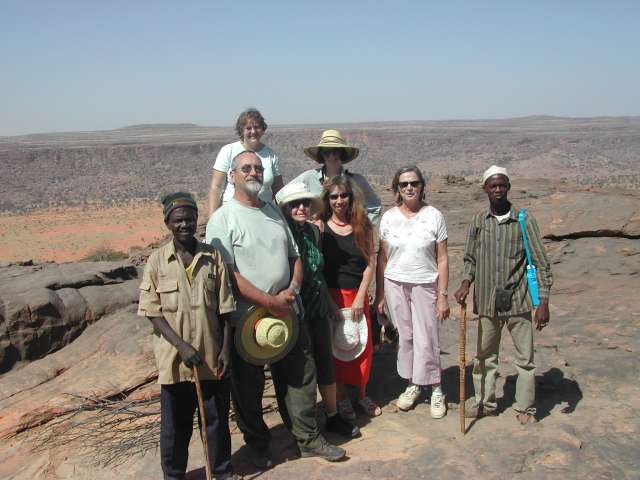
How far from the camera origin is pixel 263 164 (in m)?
4.59

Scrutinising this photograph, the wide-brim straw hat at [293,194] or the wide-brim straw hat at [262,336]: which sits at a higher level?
the wide-brim straw hat at [293,194]

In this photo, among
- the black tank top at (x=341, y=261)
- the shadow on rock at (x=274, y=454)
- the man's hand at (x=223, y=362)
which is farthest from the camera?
the black tank top at (x=341, y=261)

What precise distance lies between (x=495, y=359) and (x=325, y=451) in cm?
129

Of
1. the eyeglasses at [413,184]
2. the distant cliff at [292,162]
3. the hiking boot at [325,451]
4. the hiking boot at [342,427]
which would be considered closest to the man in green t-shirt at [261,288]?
the hiking boot at [325,451]

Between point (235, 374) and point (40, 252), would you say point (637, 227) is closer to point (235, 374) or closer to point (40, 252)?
point (235, 374)

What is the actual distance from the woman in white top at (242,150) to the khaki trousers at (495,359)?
178 centimetres

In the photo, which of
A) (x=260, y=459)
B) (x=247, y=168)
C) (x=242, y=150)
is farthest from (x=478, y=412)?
(x=242, y=150)

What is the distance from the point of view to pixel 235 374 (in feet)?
12.0

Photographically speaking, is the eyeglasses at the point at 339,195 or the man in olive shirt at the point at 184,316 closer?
the man in olive shirt at the point at 184,316

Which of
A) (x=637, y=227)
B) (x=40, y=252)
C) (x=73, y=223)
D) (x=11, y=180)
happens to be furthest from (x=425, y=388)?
(x=11, y=180)

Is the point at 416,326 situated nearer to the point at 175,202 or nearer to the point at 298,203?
the point at 298,203

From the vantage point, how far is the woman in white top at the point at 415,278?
4070mm

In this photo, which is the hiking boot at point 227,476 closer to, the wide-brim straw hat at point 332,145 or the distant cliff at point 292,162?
the wide-brim straw hat at point 332,145

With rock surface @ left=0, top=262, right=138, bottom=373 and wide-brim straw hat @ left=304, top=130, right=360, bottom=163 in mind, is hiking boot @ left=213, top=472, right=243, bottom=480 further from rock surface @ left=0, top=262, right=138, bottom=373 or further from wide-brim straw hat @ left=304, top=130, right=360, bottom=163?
rock surface @ left=0, top=262, right=138, bottom=373
